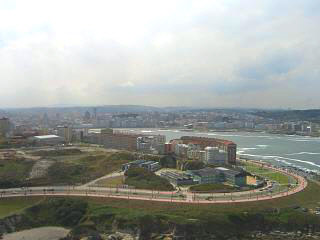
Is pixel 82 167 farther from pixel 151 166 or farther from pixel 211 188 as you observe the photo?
pixel 211 188

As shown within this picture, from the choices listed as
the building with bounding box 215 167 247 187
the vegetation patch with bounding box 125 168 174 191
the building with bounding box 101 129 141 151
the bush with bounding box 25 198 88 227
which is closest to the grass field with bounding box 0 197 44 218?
the bush with bounding box 25 198 88 227

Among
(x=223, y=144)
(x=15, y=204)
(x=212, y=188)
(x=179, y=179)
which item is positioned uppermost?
(x=223, y=144)

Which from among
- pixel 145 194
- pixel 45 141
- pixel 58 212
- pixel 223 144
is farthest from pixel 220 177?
pixel 45 141

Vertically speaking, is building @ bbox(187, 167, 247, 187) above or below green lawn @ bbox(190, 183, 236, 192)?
above

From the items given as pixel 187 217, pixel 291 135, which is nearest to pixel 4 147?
pixel 187 217

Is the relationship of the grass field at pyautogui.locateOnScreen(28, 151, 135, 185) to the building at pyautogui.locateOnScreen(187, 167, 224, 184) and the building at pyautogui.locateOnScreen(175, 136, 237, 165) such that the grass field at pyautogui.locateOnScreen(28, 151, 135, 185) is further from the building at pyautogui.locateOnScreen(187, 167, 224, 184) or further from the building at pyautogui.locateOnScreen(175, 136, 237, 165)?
the building at pyautogui.locateOnScreen(175, 136, 237, 165)

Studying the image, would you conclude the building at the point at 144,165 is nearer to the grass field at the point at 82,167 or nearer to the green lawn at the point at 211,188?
the grass field at the point at 82,167

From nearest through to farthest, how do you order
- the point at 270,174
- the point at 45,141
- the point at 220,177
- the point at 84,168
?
the point at 220,177
the point at 84,168
the point at 270,174
the point at 45,141
